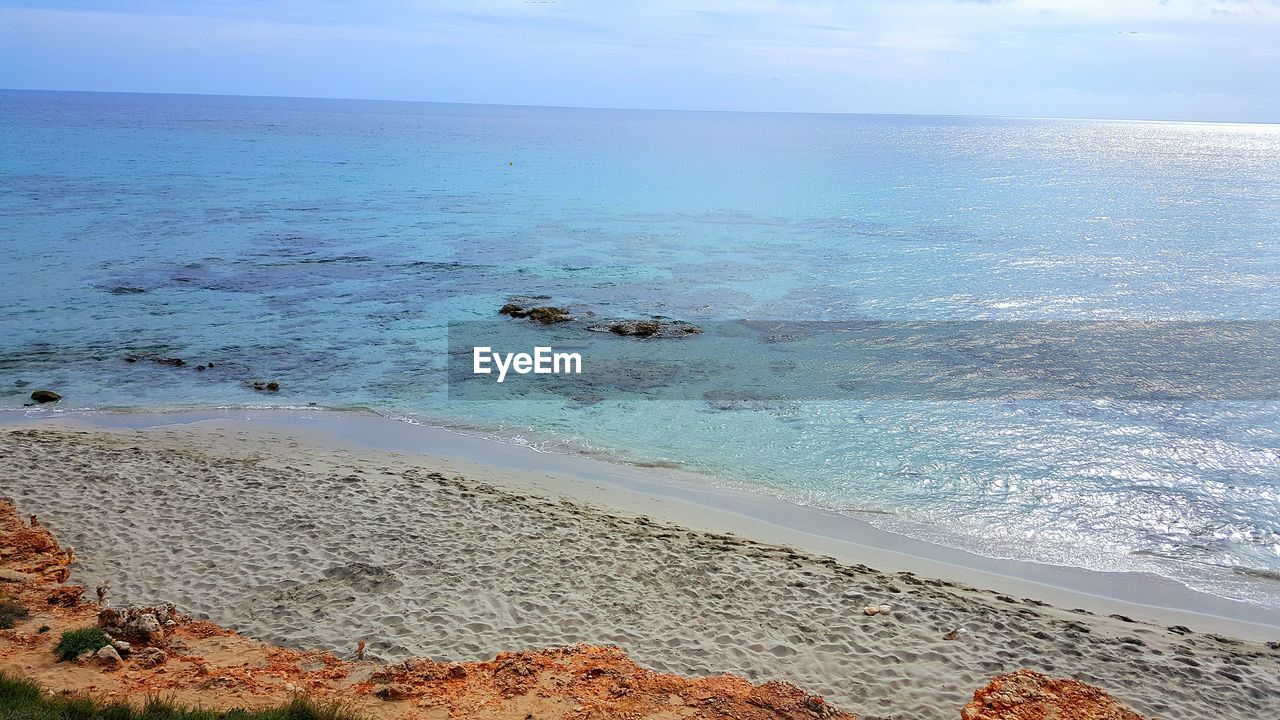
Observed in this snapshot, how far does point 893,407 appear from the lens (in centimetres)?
1717

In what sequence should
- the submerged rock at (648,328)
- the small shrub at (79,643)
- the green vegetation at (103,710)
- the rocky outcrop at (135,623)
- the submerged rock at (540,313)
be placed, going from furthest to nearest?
the submerged rock at (540,313) → the submerged rock at (648,328) → the rocky outcrop at (135,623) → the small shrub at (79,643) → the green vegetation at (103,710)

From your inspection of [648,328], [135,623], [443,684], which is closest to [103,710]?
[135,623]

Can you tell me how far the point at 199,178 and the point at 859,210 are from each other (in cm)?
4699

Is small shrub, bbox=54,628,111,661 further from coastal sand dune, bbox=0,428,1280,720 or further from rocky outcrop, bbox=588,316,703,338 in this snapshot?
rocky outcrop, bbox=588,316,703,338

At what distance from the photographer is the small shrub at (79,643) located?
7484 mm

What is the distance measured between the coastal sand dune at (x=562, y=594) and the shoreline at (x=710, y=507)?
2.21 ft

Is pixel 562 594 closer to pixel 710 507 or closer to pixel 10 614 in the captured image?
pixel 710 507

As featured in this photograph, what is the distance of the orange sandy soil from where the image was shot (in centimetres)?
723

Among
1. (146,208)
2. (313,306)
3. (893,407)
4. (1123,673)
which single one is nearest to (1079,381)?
(893,407)

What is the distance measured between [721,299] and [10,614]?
21106 mm

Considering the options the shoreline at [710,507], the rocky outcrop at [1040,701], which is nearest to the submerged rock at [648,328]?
the shoreline at [710,507]

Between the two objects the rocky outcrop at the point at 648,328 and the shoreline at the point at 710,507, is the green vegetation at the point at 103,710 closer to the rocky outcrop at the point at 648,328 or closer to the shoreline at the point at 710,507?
the shoreline at the point at 710,507

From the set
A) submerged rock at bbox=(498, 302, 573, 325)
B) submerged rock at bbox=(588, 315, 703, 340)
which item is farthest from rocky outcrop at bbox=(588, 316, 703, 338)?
submerged rock at bbox=(498, 302, 573, 325)

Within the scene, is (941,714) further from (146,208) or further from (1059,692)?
(146,208)
